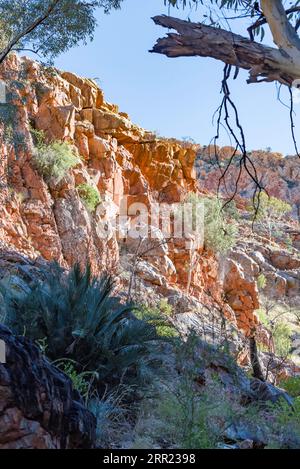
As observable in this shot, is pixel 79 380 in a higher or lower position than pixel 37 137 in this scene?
lower

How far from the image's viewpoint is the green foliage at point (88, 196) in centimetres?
1673

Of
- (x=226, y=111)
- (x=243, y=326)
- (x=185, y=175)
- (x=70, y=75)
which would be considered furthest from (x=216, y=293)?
(x=226, y=111)

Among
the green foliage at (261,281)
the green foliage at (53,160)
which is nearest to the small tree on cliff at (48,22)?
the green foliage at (53,160)

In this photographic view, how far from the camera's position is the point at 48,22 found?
33.2 feet

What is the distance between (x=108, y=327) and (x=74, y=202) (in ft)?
36.6

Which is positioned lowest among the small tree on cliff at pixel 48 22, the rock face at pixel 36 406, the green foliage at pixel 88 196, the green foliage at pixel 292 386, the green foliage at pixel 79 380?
the green foliage at pixel 292 386

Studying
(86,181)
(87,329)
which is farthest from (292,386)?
(86,181)

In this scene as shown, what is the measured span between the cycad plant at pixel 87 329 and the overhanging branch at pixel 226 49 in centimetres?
227

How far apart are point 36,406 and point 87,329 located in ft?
6.10

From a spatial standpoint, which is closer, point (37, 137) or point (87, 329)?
point (87, 329)

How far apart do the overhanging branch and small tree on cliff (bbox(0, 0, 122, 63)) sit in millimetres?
6432

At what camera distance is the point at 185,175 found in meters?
24.2

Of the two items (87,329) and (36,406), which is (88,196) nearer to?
(87,329)

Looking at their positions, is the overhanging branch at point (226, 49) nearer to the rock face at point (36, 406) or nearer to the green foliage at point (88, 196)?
the rock face at point (36, 406)
